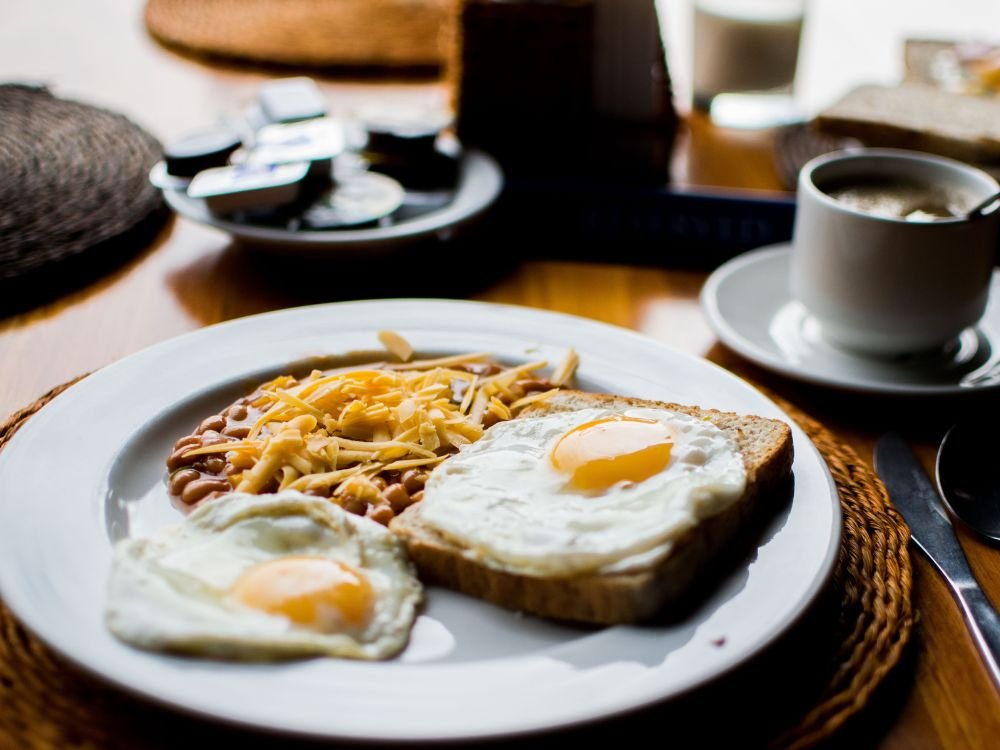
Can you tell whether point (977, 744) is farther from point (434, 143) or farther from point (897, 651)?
point (434, 143)

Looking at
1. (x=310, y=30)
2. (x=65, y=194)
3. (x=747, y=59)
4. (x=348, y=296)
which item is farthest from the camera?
(x=310, y=30)

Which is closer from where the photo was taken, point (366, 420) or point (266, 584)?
point (266, 584)

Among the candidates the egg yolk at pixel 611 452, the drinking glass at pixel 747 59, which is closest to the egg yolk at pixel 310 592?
the egg yolk at pixel 611 452

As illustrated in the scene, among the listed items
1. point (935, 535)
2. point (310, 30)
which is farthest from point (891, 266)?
point (310, 30)

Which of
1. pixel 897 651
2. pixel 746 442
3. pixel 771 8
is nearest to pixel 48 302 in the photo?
pixel 746 442

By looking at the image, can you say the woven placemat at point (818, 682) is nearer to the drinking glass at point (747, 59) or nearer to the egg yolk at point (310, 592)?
the egg yolk at point (310, 592)

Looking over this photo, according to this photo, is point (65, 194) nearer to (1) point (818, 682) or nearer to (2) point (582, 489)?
(2) point (582, 489)

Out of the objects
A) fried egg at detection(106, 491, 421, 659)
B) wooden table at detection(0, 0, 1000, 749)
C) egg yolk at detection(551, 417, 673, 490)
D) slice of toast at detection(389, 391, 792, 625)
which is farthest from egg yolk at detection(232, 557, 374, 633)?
wooden table at detection(0, 0, 1000, 749)
